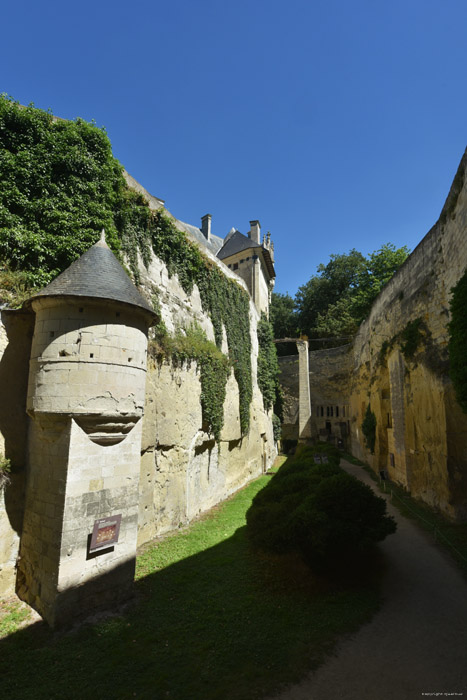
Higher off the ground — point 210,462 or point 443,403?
point 443,403

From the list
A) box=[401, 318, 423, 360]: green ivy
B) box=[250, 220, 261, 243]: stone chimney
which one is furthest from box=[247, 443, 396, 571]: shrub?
box=[250, 220, 261, 243]: stone chimney

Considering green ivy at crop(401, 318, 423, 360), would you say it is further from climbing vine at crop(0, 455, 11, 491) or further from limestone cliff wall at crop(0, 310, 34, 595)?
climbing vine at crop(0, 455, 11, 491)

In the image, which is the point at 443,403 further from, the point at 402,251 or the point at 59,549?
the point at 402,251

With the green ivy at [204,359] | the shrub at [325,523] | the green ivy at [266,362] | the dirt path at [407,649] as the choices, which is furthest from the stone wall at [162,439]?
the dirt path at [407,649]

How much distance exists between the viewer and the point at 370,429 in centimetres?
1728

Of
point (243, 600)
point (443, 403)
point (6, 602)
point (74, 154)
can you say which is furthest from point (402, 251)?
point (6, 602)

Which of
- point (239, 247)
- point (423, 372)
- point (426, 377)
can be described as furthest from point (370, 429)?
point (239, 247)

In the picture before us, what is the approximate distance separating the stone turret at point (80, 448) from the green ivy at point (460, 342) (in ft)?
22.1

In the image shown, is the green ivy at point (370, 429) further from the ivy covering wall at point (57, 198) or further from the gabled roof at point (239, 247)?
the ivy covering wall at point (57, 198)

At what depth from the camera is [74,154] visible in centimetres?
773

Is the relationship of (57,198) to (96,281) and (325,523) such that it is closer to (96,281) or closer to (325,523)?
(96,281)

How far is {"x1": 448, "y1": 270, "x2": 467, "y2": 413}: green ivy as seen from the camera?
7.32 meters

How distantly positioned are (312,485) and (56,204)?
818 centimetres

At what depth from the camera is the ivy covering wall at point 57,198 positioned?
687cm
